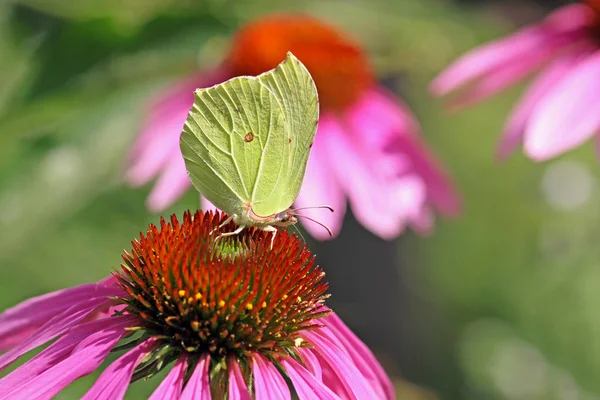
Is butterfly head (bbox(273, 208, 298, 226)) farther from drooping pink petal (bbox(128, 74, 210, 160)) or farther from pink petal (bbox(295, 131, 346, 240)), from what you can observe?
drooping pink petal (bbox(128, 74, 210, 160))

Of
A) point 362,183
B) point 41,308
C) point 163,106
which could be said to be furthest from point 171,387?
point 163,106

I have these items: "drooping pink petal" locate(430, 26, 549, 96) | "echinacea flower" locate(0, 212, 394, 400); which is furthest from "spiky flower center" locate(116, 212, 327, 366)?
"drooping pink petal" locate(430, 26, 549, 96)

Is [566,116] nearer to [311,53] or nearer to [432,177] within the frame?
[432,177]

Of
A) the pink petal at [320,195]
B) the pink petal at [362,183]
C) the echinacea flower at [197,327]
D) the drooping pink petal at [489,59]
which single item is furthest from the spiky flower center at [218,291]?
the drooping pink petal at [489,59]

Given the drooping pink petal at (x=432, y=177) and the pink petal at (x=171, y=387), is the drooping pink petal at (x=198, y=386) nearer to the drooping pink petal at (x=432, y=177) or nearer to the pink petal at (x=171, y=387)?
the pink petal at (x=171, y=387)

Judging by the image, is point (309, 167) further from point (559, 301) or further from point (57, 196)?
point (559, 301)
